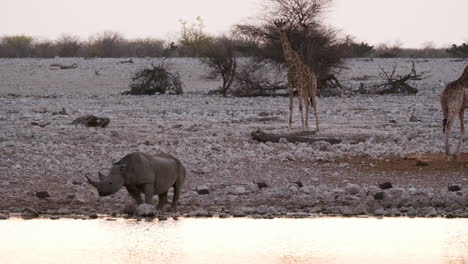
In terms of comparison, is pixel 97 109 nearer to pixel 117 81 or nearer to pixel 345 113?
pixel 345 113

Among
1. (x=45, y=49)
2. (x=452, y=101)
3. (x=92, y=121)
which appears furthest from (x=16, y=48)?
(x=452, y=101)

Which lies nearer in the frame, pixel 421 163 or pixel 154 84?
pixel 421 163

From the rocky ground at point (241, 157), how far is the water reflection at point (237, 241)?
2.23 feet

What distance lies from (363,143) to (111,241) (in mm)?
8298

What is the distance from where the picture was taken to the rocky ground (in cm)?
1469

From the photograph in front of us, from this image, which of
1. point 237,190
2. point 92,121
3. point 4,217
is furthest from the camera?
point 92,121

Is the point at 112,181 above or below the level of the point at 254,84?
above

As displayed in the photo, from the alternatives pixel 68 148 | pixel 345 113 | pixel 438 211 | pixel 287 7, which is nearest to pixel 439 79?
pixel 287 7

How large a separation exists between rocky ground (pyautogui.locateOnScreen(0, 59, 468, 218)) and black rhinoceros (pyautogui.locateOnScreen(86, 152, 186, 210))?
0.47 m

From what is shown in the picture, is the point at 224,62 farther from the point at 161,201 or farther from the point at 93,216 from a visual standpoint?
the point at 93,216

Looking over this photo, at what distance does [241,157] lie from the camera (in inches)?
711

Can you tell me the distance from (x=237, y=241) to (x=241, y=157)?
5.83 metres

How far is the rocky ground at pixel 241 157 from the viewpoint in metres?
14.7

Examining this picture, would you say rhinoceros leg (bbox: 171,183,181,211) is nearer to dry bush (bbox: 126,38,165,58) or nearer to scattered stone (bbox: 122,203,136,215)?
scattered stone (bbox: 122,203,136,215)
